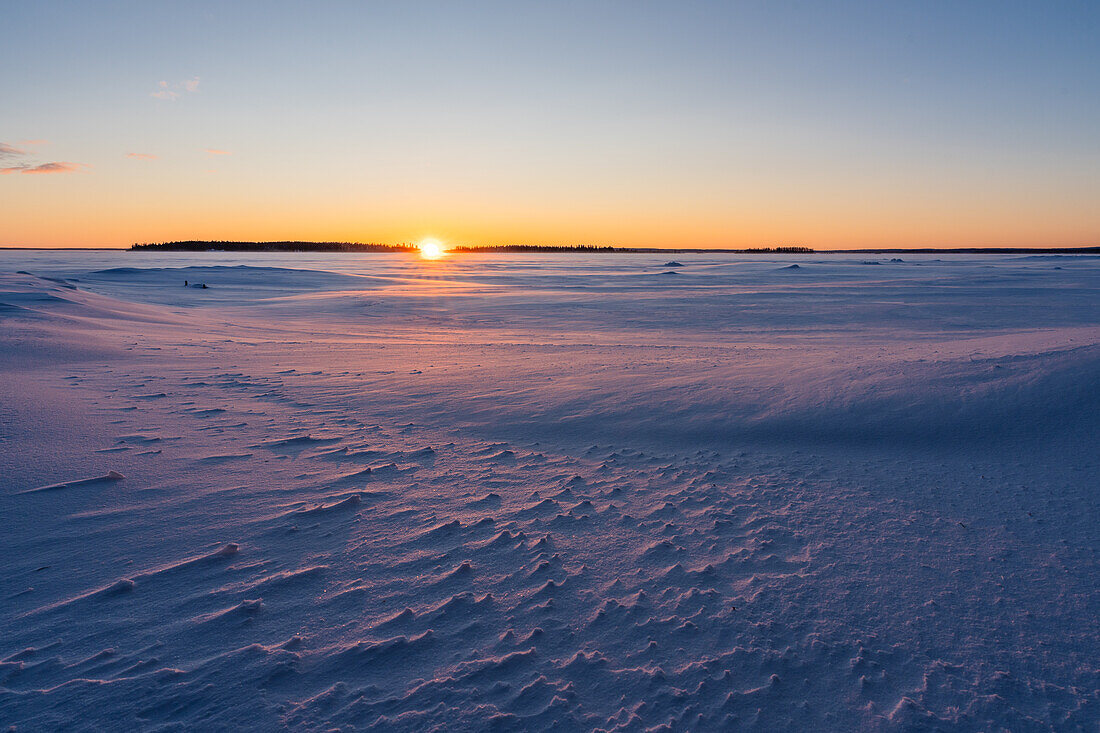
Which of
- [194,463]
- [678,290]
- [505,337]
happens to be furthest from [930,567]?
[678,290]

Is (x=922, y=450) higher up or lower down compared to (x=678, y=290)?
lower down

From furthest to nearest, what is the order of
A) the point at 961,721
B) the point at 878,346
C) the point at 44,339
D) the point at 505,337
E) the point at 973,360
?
1. the point at 505,337
2. the point at 878,346
3. the point at 44,339
4. the point at 973,360
5. the point at 961,721

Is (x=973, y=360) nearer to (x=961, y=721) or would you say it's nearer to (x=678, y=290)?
(x=961, y=721)

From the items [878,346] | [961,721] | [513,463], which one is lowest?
[961,721]

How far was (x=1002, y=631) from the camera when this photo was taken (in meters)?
2.91

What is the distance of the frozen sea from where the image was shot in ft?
8.12

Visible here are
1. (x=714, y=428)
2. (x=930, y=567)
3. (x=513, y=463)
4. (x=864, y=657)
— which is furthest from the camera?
(x=714, y=428)

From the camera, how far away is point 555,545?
12.1ft

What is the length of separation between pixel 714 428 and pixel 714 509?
186 cm

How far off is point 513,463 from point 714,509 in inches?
69.2

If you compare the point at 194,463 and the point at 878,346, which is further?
the point at 878,346

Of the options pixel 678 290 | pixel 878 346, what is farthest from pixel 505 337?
pixel 678 290

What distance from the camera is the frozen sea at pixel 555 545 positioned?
8.12 feet

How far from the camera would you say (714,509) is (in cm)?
426
